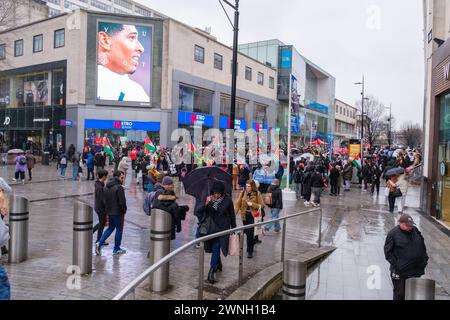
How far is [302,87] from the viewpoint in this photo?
66500 mm

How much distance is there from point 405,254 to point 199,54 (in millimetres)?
38909

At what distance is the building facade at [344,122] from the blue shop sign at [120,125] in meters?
64.5

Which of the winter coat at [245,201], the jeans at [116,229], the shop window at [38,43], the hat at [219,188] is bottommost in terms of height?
the jeans at [116,229]

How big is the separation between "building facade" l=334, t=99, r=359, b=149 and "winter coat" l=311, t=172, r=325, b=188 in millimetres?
81317

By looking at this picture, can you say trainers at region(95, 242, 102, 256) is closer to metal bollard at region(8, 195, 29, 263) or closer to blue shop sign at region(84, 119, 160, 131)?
metal bollard at region(8, 195, 29, 263)

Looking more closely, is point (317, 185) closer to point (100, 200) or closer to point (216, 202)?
A: point (100, 200)

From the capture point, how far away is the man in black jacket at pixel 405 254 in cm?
573

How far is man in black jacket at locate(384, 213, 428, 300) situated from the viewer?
18.8ft

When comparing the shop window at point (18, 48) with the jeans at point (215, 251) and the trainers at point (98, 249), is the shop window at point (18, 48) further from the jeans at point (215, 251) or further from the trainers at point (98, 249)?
the jeans at point (215, 251)

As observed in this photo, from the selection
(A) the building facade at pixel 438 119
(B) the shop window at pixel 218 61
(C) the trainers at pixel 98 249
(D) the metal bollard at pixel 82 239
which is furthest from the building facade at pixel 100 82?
(D) the metal bollard at pixel 82 239

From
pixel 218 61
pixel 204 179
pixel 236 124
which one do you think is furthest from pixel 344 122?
pixel 204 179

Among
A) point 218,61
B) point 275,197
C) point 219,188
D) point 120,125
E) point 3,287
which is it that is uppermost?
point 218,61

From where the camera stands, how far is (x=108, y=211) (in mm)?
7652
